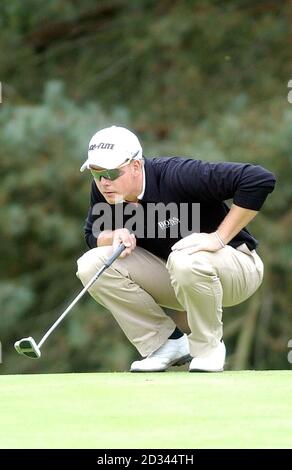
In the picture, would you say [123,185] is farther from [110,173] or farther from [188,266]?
[188,266]

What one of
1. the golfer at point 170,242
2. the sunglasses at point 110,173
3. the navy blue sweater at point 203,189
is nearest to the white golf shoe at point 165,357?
the golfer at point 170,242

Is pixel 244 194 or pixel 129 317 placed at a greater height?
pixel 244 194

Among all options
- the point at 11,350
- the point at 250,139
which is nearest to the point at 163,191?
the point at 250,139

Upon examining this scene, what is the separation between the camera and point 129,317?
568cm

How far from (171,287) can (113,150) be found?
72 centimetres

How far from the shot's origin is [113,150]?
5.29 metres

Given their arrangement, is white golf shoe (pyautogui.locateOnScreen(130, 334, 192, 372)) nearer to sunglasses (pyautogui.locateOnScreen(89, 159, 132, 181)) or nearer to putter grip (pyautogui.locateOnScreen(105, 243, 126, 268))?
putter grip (pyautogui.locateOnScreen(105, 243, 126, 268))

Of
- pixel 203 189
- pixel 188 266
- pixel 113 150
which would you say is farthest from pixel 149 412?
pixel 113 150

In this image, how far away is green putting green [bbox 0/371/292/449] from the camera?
3609 mm

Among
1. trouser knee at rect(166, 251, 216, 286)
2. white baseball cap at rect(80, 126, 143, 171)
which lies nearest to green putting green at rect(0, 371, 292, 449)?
trouser knee at rect(166, 251, 216, 286)

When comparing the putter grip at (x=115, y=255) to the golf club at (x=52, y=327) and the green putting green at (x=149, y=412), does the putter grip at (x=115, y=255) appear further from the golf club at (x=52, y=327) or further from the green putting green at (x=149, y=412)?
the green putting green at (x=149, y=412)

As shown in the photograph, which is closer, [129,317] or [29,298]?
[129,317]
